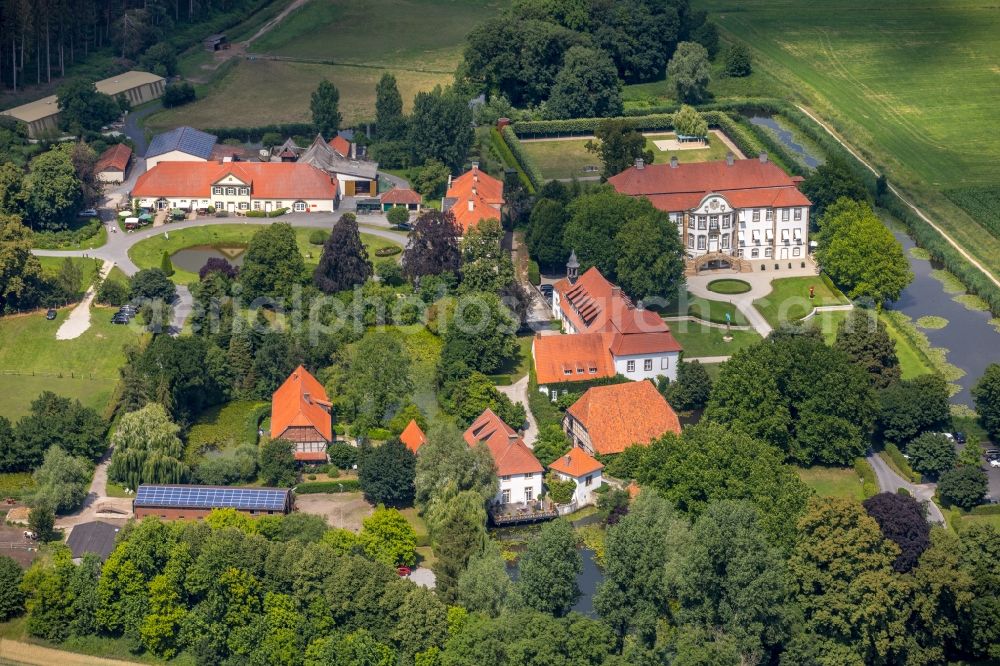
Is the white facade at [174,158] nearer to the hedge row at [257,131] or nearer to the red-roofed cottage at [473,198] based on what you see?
the hedge row at [257,131]

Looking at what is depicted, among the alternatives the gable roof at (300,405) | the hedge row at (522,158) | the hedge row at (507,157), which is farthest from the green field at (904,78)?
the gable roof at (300,405)

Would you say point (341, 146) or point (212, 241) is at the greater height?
point (341, 146)

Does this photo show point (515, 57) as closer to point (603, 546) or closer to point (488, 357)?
point (488, 357)

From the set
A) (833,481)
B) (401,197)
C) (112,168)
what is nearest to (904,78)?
(401,197)

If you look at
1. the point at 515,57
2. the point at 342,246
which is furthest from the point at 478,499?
the point at 515,57

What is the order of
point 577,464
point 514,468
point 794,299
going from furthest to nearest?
point 794,299
point 577,464
point 514,468

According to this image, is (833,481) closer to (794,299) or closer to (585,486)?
(585,486)

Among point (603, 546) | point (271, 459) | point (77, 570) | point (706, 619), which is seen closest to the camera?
point (706, 619)
